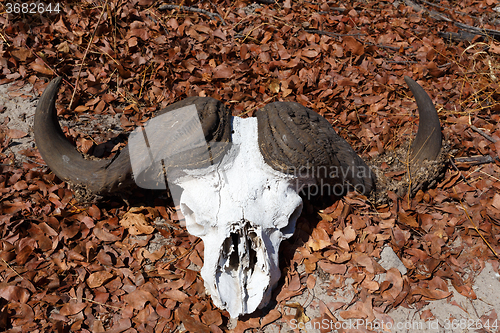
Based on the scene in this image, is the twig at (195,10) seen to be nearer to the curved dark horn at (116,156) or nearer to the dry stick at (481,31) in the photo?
the curved dark horn at (116,156)

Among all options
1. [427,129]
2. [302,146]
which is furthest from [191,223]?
[427,129]

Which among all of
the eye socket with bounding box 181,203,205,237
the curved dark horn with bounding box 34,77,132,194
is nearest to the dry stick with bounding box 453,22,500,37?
the eye socket with bounding box 181,203,205,237

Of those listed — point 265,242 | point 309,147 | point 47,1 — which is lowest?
point 265,242

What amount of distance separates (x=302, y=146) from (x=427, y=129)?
1.16 m

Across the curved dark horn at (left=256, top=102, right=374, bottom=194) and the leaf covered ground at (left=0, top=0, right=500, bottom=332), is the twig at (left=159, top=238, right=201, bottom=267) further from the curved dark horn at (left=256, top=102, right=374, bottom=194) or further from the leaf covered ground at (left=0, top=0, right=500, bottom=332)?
the curved dark horn at (left=256, top=102, right=374, bottom=194)

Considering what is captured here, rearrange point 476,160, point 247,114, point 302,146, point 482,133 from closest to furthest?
point 302,146
point 476,160
point 482,133
point 247,114

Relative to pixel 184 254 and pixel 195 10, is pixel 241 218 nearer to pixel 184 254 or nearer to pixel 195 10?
pixel 184 254

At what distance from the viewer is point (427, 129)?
3018mm

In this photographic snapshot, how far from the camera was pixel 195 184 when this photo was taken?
2.78 m

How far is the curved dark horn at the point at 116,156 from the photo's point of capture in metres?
2.66

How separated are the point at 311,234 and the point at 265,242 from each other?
706 mm

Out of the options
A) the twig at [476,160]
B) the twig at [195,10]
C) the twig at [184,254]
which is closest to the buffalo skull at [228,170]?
the twig at [184,254]

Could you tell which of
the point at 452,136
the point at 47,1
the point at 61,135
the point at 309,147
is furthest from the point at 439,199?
the point at 47,1

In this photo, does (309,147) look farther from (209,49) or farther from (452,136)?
(209,49)
